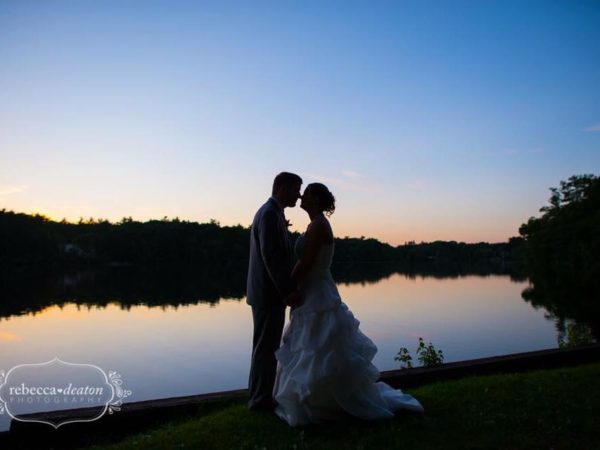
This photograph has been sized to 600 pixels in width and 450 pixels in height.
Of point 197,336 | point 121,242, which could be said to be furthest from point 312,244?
point 121,242

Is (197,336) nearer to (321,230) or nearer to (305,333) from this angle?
(305,333)

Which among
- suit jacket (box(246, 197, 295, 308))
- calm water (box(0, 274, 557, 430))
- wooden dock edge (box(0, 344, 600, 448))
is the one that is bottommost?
calm water (box(0, 274, 557, 430))

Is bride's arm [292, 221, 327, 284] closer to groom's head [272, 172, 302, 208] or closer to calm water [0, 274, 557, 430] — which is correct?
groom's head [272, 172, 302, 208]

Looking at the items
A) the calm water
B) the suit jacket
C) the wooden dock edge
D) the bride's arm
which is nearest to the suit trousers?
the suit jacket

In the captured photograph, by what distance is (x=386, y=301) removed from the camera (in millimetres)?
34969

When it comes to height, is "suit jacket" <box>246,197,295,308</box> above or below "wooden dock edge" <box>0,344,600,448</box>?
above

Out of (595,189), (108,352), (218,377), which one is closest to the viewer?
(218,377)

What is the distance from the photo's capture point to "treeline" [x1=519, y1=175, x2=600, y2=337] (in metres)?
36.9

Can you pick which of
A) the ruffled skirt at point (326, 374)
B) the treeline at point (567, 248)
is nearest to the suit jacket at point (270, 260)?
the ruffled skirt at point (326, 374)

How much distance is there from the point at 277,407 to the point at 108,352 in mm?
14976

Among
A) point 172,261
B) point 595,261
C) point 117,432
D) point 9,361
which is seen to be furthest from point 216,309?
point 172,261

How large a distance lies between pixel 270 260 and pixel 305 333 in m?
0.81

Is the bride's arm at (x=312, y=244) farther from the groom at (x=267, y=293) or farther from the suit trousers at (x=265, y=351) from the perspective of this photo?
the suit trousers at (x=265, y=351)

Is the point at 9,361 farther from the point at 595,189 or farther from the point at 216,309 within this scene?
the point at 595,189
